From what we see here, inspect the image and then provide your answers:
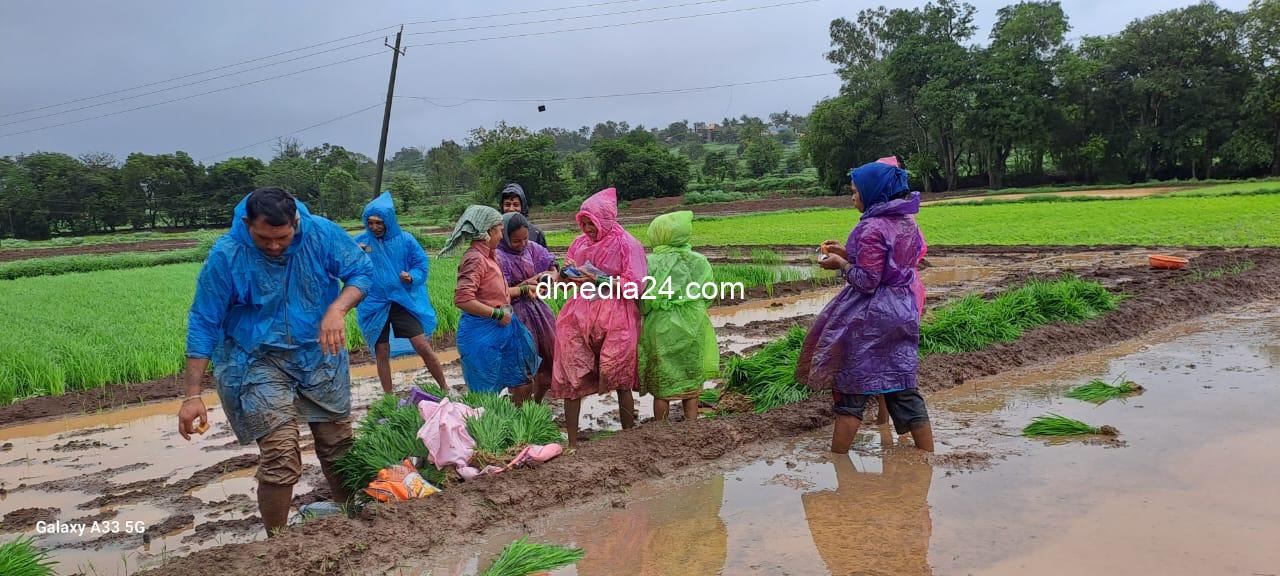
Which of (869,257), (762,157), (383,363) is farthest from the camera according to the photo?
(762,157)

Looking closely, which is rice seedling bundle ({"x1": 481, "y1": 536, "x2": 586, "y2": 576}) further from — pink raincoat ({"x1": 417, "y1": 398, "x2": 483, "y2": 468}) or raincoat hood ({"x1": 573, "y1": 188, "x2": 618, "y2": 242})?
raincoat hood ({"x1": 573, "y1": 188, "x2": 618, "y2": 242})

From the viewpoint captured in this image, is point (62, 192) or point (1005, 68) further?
point (62, 192)

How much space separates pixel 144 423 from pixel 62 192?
47.4 metres

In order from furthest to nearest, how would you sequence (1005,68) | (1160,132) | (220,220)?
(220,220), (1005,68), (1160,132)

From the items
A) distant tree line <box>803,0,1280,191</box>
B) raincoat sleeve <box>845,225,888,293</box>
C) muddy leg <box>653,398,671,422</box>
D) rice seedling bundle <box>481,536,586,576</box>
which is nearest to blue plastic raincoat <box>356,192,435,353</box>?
muddy leg <box>653,398,671,422</box>

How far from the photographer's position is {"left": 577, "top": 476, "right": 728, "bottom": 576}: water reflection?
326cm

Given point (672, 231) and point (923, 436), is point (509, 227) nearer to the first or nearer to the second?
point (672, 231)

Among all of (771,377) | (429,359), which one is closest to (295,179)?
(429,359)

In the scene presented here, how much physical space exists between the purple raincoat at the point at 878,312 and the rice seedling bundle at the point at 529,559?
1.72 m

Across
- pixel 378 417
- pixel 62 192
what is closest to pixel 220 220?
pixel 62 192

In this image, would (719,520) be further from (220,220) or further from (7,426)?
(220,220)

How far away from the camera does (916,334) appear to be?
14.1 feet

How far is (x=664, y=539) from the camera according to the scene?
139 inches

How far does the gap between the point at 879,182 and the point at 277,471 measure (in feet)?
10.3
